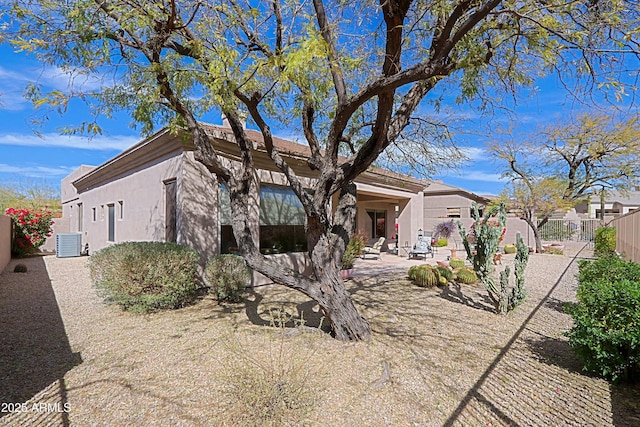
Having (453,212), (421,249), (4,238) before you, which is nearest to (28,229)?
(4,238)

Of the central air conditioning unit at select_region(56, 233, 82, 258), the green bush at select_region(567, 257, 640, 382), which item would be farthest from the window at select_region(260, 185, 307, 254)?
the central air conditioning unit at select_region(56, 233, 82, 258)

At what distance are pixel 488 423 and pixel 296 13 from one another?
19.5 feet

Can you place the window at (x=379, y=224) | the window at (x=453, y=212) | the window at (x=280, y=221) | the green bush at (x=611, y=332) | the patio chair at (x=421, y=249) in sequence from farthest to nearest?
the window at (x=453, y=212) → the window at (x=379, y=224) → the patio chair at (x=421, y=249) → the window at (x=280, y=221) → the green bush at (x=611, y=332)

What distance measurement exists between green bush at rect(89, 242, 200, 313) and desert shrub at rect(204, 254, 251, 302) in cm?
55

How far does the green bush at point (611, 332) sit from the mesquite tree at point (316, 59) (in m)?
2.68

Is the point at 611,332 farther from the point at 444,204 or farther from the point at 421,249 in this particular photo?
the point at 444,204

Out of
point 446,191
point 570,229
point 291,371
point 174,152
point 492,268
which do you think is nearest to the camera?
point 291,371

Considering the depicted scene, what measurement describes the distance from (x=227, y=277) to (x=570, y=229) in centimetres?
2522

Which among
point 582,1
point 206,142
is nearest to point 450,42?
point 582,1

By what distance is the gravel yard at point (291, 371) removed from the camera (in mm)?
3014

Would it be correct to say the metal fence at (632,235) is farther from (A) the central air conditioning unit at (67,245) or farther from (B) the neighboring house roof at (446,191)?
(A) the central air conditioning unit at (67,245)

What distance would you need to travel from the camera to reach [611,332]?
3504 millimetres

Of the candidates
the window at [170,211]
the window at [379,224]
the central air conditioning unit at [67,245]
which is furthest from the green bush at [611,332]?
the central air conditioning unit at [67,245]

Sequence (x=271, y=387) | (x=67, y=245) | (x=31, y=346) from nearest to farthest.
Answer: (x=271, y=387), (x=31, y=346), (x=67, y=245)
